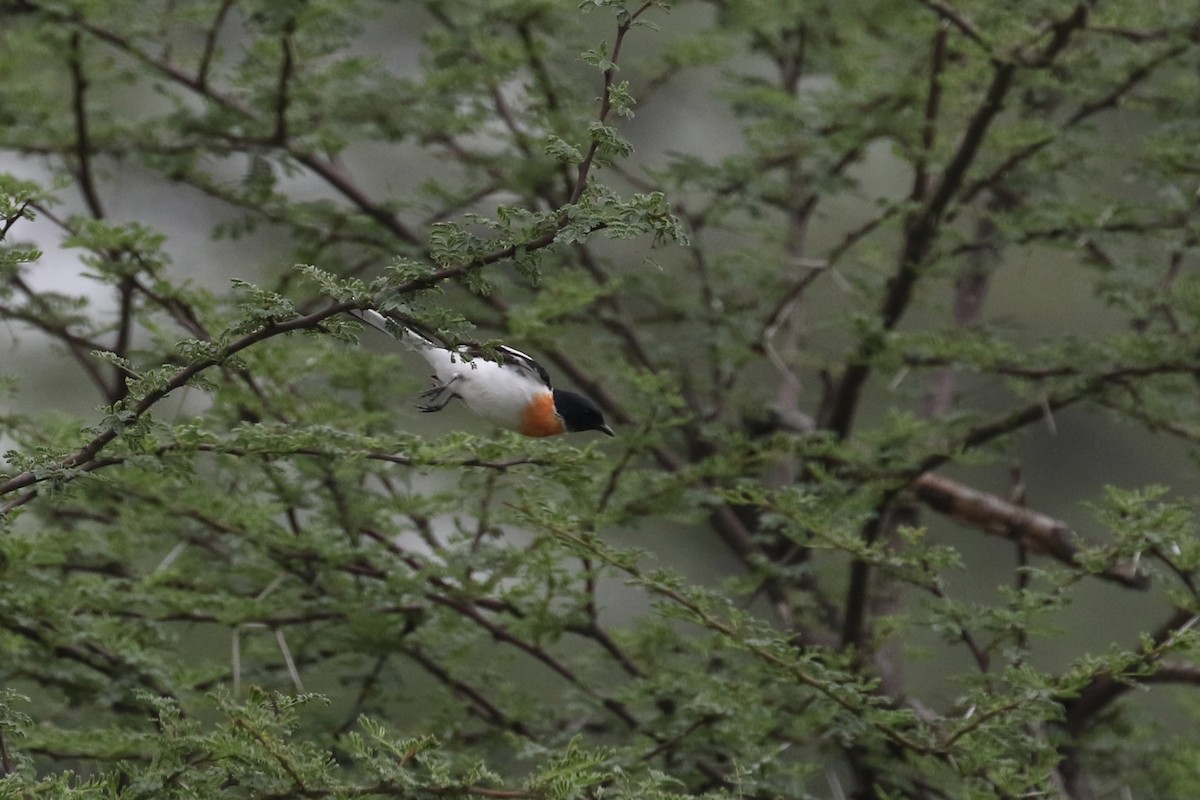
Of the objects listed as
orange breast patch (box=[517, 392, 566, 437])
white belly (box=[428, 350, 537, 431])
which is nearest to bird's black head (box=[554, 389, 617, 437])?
orange breast patch (box=[517, 392, 566, 437])

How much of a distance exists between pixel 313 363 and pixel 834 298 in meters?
7.69

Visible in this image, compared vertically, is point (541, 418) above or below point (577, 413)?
below

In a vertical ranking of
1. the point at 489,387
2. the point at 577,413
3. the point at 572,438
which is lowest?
the point at 489,387

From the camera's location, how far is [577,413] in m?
3.96

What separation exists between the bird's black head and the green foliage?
0.20 m

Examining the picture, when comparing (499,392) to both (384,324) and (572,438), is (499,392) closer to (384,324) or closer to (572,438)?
(384,324)

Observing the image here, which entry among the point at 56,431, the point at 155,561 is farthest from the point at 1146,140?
the point at 155,561

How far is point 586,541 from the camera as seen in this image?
319 cm

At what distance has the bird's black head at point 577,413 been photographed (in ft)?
12.9

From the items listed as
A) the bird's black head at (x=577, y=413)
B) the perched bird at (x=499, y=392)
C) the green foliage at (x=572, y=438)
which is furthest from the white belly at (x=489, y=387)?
the bird's black head at (x=577, y=413)

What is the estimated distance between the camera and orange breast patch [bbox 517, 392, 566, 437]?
3673 millimetres

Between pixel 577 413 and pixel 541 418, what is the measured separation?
0.26m

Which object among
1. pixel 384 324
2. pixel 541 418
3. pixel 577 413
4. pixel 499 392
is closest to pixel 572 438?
pixel 577 413

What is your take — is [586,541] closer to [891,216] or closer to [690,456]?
[891,216]
